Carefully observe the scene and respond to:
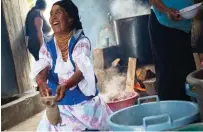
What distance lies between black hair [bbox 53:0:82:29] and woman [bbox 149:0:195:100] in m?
0.58

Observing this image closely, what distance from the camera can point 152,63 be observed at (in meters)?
2.76

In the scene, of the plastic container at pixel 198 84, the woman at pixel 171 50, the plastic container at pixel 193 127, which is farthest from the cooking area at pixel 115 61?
the plastic container at pixel 193 127

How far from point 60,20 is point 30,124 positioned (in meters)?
0.98

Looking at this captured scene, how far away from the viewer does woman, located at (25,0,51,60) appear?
280 centimetres

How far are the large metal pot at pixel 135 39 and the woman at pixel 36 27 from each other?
1.89ft

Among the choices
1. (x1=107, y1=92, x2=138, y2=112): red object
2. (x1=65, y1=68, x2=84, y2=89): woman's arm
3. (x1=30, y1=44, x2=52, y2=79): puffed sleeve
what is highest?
(x1=30, y1=44, x2=52, y2=79): puffed sleeve

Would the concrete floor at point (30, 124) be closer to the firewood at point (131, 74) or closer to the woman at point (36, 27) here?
the woman at point (36, 27)

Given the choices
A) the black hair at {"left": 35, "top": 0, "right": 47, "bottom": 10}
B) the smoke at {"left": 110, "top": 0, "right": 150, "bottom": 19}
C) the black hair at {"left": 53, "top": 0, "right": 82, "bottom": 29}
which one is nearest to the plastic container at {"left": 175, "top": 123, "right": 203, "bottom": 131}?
the smoke at {"left": 110, "top": 0, "right": 150, "bottom": 19}

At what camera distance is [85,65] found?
2713 mm

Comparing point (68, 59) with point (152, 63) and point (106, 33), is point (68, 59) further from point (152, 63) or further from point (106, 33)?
point (152, 63)

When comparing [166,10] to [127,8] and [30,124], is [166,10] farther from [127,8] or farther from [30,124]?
[30,124]

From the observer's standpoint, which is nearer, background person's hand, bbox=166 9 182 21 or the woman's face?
background person's hand, bbox=166 9 182 21

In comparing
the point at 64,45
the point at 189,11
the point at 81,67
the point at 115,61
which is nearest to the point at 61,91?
the point at 81,67

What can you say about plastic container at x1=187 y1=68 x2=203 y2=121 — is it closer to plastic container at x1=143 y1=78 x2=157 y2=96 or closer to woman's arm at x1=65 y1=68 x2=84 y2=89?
plastic container at x1=143 y1=78 x2=157 y2=96
